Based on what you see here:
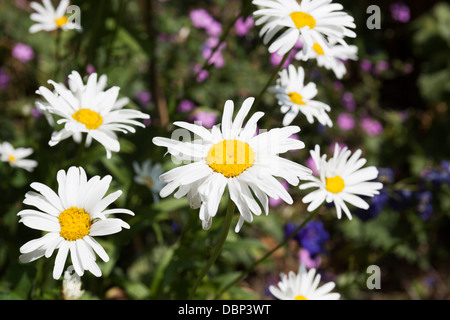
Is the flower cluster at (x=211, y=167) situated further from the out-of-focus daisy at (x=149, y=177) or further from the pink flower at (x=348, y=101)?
the pink flower at (x=348, y=101)

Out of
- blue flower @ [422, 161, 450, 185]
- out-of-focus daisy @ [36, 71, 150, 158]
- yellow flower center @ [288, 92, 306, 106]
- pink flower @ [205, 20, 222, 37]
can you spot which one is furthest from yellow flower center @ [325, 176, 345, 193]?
pink flower @ [205, 20, 222, 37]

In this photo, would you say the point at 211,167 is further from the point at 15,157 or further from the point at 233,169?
Result: the point at 15,157

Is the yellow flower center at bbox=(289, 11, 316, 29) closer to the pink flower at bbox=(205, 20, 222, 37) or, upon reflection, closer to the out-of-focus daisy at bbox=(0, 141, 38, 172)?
the out-of-focus daisy at bbox=(0, 141, 38, 172)

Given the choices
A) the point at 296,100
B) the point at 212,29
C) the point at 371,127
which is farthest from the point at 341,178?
the point at 371,127

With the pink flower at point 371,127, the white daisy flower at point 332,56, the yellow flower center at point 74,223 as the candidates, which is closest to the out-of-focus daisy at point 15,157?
the yellow flower center at point 74,223
